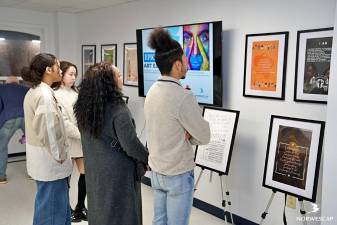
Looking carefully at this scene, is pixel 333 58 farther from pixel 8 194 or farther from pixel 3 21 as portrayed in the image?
pixel 3 21

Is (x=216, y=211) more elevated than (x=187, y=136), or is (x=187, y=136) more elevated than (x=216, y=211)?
(x=187, y=136)

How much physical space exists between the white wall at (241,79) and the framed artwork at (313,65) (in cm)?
6

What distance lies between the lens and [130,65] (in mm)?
4434

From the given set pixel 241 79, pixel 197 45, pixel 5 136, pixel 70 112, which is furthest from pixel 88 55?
pixel 241 79

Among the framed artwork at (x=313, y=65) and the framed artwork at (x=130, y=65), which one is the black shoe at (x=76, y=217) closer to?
the framed artwork at (x=130, y=65)

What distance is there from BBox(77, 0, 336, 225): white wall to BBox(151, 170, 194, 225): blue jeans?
3.74 ft

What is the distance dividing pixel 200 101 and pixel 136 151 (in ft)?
5.09

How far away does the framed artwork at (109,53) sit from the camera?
4.69 metres

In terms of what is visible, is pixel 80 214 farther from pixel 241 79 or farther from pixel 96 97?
pixel 241 79

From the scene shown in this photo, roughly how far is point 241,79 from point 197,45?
546 mm

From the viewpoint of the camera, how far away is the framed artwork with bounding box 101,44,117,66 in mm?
4691

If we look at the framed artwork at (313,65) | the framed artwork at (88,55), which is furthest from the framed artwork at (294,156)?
the framed artwork at (88,55)

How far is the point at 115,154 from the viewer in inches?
77.5

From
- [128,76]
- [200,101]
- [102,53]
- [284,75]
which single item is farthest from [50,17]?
[284,75]
